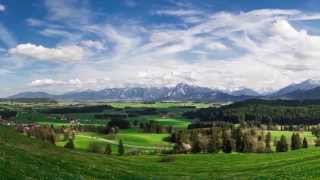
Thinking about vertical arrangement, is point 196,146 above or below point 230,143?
below

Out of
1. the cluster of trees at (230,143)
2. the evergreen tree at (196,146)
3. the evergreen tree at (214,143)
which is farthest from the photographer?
the cluster of trees at (230,143)

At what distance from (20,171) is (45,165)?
32.1 feet

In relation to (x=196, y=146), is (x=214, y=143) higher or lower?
higher

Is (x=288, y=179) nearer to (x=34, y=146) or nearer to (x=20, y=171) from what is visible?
(x=20, y=171)

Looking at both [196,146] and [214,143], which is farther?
[214,143]

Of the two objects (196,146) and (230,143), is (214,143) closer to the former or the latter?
(230,143)

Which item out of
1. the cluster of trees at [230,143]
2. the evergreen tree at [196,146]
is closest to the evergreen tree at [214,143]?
the cluster of trees at [230,143]

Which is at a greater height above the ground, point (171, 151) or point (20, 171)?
point (20, 171)

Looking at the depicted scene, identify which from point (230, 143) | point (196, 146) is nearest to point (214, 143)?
point (230, 143)

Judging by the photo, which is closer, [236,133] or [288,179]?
[288,179]

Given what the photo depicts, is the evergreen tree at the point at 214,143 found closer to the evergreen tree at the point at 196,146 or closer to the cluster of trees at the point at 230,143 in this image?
the cluster of trees at the point at 230,143

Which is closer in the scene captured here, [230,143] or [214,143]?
[230,143]

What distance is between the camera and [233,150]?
184125mm

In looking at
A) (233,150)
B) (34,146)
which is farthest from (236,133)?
(34,146)
